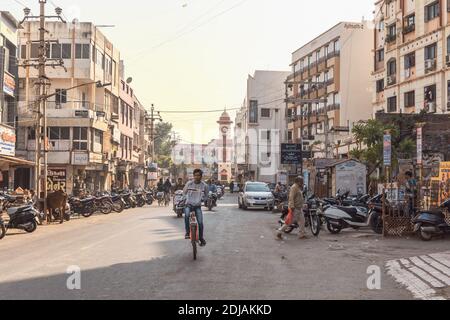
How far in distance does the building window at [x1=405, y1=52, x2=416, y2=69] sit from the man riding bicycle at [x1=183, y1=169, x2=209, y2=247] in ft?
90.1

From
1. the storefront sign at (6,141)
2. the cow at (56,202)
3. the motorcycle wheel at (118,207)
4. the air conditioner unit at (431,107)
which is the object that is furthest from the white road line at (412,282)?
the air conditioner unit at (431,107)

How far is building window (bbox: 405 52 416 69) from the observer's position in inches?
1380

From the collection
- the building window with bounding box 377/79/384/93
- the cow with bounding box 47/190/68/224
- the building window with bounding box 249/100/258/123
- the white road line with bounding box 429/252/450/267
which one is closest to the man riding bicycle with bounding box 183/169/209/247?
the white road line with bounding box 429/252/450/267

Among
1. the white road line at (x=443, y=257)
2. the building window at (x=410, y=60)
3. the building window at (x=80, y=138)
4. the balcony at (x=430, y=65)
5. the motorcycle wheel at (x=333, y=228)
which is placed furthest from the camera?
the building window at (x=80, y=138)

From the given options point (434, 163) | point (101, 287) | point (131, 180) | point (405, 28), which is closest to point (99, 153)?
point (131, 180)

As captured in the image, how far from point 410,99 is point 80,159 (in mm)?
24791

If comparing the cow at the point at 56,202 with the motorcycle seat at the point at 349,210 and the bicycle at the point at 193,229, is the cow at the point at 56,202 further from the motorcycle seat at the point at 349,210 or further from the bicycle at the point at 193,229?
the bicycle at the point at 193,229

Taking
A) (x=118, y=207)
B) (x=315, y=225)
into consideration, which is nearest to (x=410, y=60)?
(x=118, y=207)

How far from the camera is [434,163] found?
23.1 m

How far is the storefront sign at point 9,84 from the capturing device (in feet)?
95.9

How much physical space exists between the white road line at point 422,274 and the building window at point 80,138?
113 ft

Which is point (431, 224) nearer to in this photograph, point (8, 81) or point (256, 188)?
point (256, 188)

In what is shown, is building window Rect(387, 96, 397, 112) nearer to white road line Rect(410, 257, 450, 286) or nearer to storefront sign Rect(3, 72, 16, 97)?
storefront sign Rect(3, 72, 16, 97)

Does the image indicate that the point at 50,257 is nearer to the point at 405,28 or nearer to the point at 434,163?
the point at 434,163
